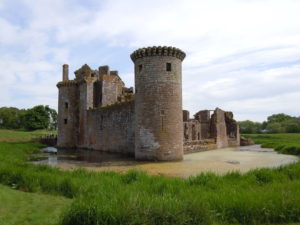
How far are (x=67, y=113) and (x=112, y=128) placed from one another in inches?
418

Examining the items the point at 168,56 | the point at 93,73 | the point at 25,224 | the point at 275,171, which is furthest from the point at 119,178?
the point at 93,73

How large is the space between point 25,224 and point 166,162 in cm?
1069

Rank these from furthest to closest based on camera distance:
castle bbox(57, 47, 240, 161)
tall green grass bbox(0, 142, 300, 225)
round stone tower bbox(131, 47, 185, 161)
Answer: castle bbox(57, 47, 240, 161) → round stone tower bbox(131, 47, 185, 161) → tall green grass bbox(0, 142, 300, 225)

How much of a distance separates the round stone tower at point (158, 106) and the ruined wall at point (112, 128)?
4730 millimetres

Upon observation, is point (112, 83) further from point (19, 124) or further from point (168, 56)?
point (19, 124)

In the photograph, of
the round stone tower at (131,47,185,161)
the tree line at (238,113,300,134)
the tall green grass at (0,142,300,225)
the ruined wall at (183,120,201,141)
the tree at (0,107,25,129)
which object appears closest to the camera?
the tall green grass at (0,142,300,225)

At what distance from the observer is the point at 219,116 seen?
3225 centimetres

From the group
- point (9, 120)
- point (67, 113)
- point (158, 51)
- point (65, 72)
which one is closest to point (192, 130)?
point (67, 113)

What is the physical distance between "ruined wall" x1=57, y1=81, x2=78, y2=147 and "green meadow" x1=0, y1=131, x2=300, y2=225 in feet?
75.6

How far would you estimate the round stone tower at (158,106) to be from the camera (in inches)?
617

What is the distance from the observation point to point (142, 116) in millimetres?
16141

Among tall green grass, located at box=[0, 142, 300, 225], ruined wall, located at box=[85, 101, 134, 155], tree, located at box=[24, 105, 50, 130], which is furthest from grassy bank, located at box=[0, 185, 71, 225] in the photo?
tree, located at box=[24, 105, 50, 130]

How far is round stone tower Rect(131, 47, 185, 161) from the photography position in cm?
1566

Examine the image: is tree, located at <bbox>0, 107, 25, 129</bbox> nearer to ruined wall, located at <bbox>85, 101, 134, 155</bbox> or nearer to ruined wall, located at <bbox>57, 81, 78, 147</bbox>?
ruined wall, located at <bbox>57, 81, 78, 147</bbox>
